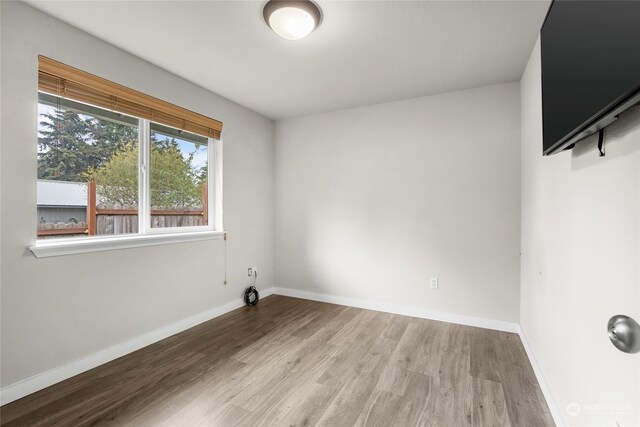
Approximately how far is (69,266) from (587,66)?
306 centimetres

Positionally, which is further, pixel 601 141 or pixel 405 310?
pixel 405 310

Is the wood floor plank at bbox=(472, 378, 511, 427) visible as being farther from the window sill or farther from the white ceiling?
the window sill

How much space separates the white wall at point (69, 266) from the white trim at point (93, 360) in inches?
1.6

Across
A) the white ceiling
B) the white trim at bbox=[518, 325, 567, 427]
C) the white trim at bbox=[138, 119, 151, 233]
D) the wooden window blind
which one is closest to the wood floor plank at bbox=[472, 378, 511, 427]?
the white trim at bbox=[518, 325, 567, 427]

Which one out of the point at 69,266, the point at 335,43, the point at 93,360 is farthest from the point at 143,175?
the point at 335,43

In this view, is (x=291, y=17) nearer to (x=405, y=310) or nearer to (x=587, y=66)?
(x=587, y=66)

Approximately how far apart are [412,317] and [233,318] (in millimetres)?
2018

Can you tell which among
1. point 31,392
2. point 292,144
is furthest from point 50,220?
point 292,144

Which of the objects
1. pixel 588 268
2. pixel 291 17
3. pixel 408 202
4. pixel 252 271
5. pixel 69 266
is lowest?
pixel 252 271

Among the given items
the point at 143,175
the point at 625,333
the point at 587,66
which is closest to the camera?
the point at 625,333

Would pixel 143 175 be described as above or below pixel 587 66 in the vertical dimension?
below

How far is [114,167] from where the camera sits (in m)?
2.45

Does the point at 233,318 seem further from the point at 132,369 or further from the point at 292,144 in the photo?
the point at 292,144

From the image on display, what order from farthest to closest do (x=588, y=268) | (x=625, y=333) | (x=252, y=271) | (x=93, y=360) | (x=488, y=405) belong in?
(x=252, y=271) → (x=93, y=360) → (x=488, y=405) → (x=588, y=268) → (x=625, y=333)
